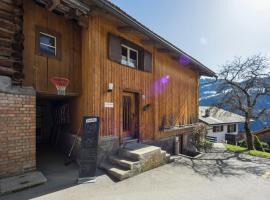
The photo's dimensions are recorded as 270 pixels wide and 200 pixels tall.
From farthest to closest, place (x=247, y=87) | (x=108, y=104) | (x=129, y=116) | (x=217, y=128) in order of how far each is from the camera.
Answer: (x=217, y=128) → (x=247, y=87) → (x=129, y=116) → (x=108, y=104)

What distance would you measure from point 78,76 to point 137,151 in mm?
3463

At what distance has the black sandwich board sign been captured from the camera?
231 inches

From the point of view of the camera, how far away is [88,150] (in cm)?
598

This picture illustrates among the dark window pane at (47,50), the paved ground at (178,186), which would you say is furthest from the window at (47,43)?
the paved ground at (178,186)

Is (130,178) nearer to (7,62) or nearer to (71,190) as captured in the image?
(71,190)

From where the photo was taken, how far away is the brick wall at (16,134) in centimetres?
545

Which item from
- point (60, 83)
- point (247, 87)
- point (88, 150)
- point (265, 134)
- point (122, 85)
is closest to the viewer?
point (88, 150)

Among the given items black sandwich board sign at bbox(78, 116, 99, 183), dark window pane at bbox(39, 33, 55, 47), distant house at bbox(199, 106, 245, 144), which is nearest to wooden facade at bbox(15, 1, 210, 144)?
dark window pane at bbox(39, 33, 55, 47)

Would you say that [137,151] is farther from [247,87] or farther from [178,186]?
[247,87]

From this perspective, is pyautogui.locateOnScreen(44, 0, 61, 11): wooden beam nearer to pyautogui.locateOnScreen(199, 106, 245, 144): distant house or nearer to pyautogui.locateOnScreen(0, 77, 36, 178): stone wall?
pyautogui.locateOnScreen(0, 77, 36, 178): stone wall

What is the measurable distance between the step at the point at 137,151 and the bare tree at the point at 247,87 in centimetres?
907

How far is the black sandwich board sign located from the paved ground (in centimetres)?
33

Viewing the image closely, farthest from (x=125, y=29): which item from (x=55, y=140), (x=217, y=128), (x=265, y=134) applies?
(x=265, y=134)

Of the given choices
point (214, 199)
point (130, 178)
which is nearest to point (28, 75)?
point (130, 178)
